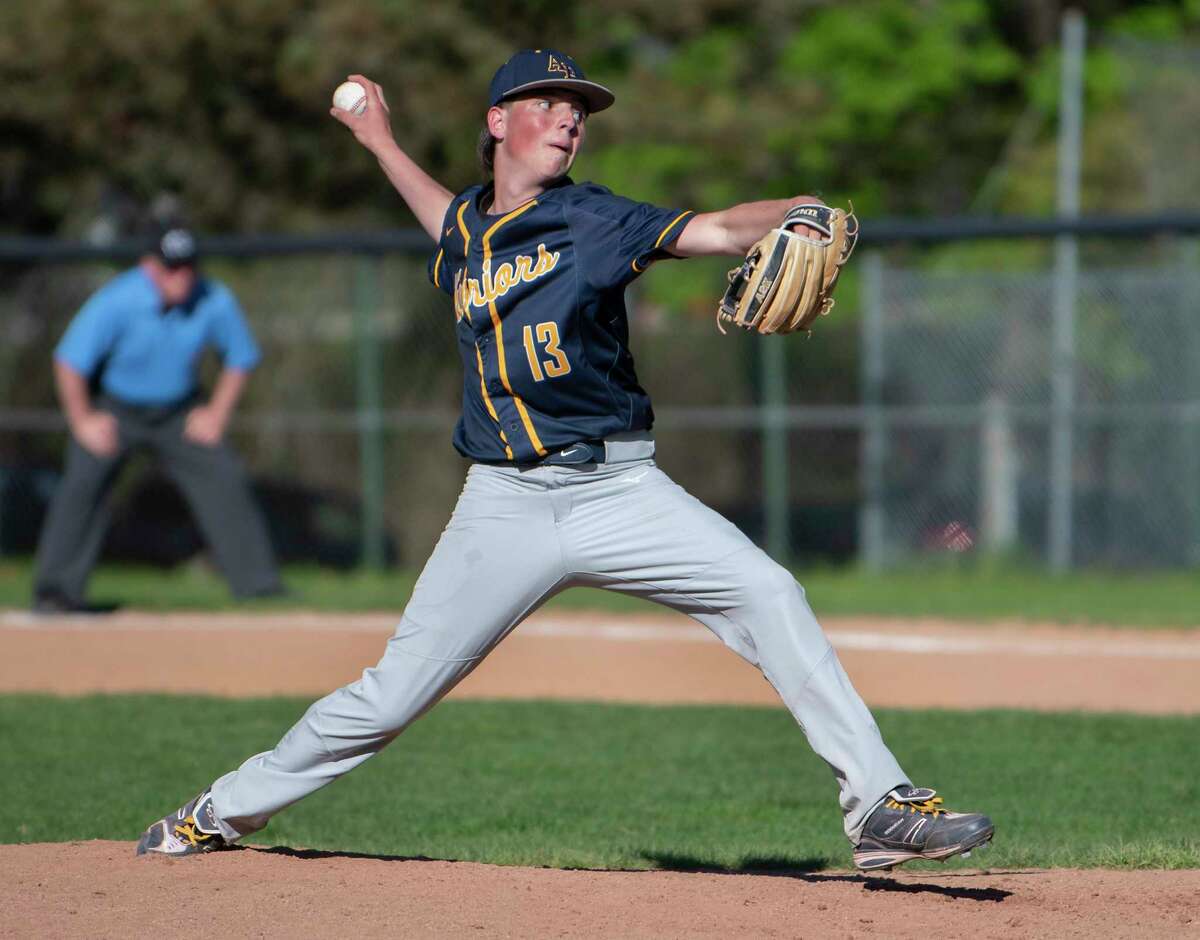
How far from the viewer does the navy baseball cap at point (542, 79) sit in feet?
13.9

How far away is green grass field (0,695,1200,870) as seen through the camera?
5.11m

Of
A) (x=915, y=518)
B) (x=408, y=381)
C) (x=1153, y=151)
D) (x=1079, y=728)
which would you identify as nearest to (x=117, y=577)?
(x=408, y=381)

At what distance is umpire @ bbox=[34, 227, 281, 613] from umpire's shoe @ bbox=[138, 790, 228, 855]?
5.32 metres

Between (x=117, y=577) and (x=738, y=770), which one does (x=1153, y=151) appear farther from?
(x=738, y=770)

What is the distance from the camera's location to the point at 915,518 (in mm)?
12789

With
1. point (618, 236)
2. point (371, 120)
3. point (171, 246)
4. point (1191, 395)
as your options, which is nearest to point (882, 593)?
point (1191, 395)

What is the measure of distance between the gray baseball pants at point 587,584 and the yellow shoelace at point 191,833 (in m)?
0.33

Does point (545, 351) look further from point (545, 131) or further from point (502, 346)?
point (545, 131)

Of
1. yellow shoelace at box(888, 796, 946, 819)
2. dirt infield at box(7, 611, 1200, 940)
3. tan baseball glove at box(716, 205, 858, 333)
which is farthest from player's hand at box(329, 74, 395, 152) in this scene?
yellow shoelace at box(888, 796, 946, 819)

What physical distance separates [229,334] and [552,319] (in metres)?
5.95

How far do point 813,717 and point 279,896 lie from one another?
4.40 feet

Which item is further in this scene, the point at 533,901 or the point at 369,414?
the point at 369,414

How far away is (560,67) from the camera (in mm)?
4277

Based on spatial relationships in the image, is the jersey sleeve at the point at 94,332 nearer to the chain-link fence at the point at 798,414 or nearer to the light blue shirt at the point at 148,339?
the light blue shirt at the point at 148,339
